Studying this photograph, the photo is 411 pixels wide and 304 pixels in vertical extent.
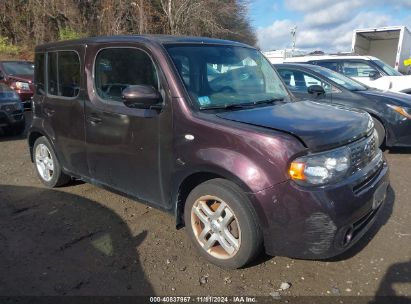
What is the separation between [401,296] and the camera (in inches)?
117

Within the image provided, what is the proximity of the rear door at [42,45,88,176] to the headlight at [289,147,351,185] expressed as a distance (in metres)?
2.51

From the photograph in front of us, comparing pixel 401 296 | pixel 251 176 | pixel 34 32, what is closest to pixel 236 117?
pixel 251 176

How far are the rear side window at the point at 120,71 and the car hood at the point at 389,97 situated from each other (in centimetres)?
464

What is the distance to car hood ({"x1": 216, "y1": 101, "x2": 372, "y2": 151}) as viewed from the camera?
10.0 ft

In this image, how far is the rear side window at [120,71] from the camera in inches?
149

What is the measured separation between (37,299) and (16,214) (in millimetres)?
1819

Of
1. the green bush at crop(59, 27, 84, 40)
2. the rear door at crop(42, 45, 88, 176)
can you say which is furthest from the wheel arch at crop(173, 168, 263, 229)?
the green bush at crop(59, 27, 84, 40)

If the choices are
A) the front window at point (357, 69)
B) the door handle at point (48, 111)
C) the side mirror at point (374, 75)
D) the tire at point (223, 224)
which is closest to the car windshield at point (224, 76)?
the tire at point (223, 224)

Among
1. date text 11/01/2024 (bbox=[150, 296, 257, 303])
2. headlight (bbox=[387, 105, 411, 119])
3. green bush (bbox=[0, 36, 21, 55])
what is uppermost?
green bush (bbox=[0, 36, 21, 55])

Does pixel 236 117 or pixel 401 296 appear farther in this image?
pixel 236 117

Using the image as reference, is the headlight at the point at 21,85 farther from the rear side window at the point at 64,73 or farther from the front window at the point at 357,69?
the front window at the point at 357,69

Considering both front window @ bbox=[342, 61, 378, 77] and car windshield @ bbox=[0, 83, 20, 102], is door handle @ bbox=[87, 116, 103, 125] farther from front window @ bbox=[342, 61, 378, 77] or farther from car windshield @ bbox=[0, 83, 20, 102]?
front window @ bbox=[342, 61, 378, 77]

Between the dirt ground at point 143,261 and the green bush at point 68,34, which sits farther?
the green bush at point 68,34

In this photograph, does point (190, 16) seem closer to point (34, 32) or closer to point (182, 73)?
point (34, 32)
